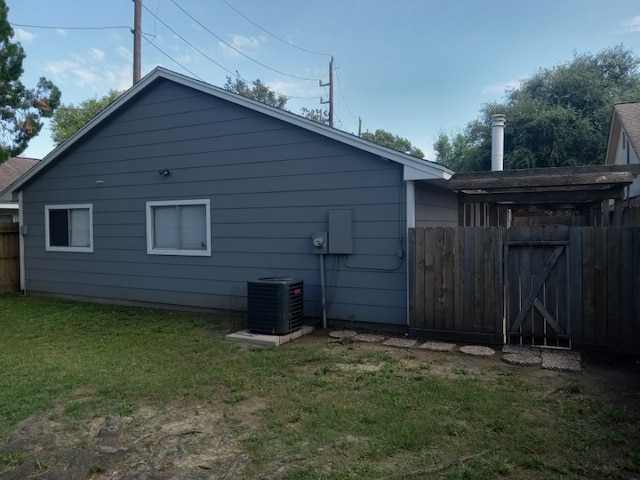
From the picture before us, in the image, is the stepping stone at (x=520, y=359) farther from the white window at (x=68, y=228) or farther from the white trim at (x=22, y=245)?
the white trim at (x=22, y=245)

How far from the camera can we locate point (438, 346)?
19.5 ft

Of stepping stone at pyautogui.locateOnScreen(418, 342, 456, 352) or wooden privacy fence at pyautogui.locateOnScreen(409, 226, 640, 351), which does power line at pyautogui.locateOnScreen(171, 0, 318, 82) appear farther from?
stepping stone at pyautogui.locateOnScreen(418, 342, 456, 352)

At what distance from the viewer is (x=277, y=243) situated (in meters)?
7.68

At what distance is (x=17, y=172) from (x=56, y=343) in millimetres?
15549

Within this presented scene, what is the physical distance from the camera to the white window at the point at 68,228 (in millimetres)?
9914

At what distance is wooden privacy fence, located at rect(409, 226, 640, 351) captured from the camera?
5.39m

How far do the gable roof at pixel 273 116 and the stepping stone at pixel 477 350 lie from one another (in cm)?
219

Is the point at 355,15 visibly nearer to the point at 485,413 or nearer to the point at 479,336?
the point at 479,336

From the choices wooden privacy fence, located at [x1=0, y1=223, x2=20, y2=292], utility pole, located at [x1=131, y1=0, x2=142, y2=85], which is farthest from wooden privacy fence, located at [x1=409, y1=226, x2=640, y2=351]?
utility pole, located at [x1=131, y1=0, x2=142, y2=85]

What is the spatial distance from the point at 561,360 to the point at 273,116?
17.1 feet

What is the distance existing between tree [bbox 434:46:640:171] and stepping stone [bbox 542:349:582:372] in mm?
17939

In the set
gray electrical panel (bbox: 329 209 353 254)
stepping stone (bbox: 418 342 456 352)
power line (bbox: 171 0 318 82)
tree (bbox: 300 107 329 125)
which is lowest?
stepping stone (bbox: 418 342 456 352)

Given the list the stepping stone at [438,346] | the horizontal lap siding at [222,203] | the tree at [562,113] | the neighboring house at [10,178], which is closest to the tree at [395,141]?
the tree at [562,113]

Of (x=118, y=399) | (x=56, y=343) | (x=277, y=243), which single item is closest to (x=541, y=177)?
(x=277, y=243)
